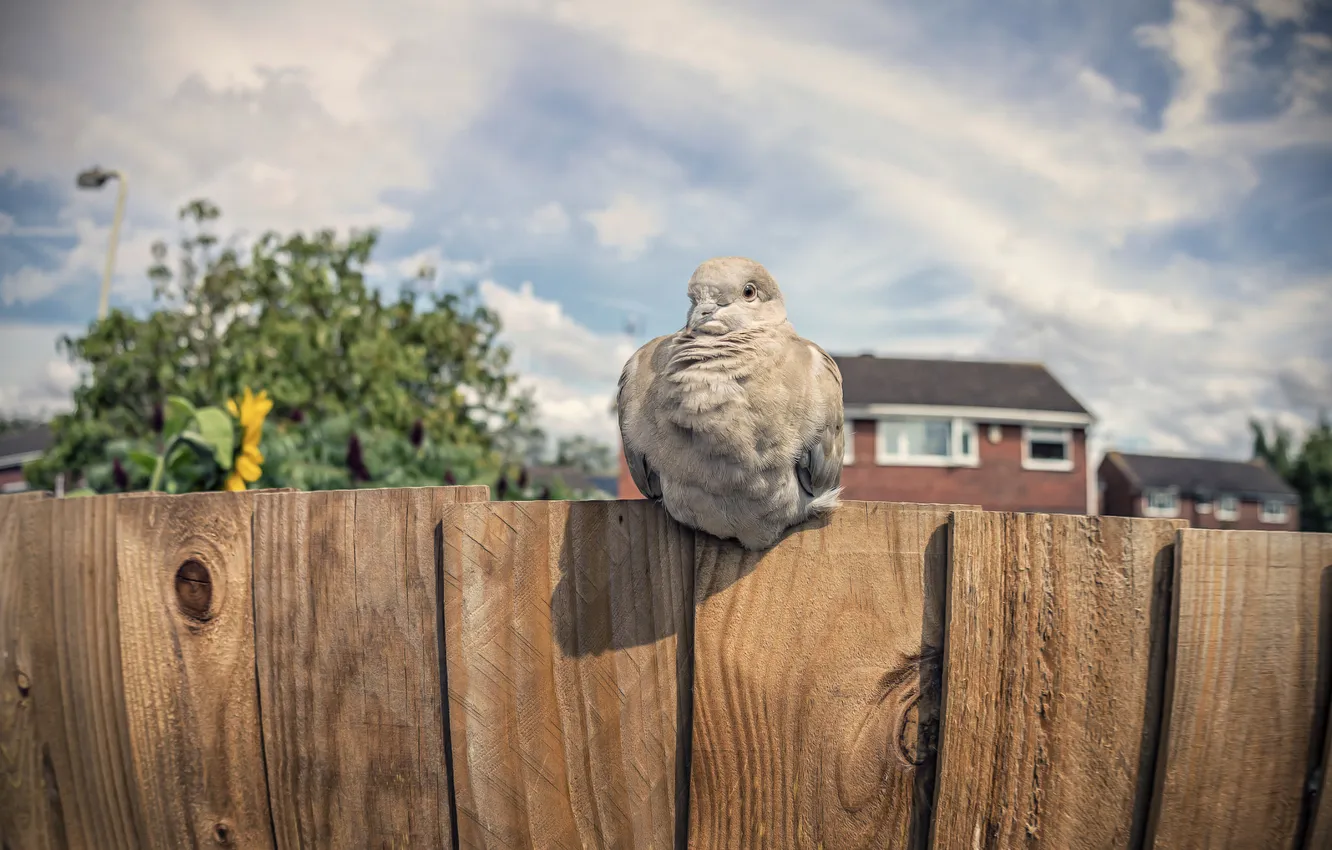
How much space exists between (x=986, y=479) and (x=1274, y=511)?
1949cm

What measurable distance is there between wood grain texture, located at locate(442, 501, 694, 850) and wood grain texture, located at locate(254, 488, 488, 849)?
82mm

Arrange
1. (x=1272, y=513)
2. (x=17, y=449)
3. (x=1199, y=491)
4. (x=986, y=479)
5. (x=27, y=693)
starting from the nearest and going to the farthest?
(x=27, y=693)
(x=986, y=479)
(x=1199, y=491)
(x=17, y=449)
(x=1272, y=513)

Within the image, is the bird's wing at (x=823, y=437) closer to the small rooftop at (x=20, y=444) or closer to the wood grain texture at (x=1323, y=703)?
the wood grain texture at (x=1323, y=703)

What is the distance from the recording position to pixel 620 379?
6.60ft

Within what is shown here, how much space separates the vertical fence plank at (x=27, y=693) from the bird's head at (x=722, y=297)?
5.63 feet

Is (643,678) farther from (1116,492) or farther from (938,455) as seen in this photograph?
(1116,492)

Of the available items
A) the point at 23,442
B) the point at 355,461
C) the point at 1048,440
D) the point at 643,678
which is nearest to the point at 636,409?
the point at 643,678

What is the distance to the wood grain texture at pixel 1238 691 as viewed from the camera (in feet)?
4.81

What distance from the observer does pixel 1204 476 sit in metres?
33.6

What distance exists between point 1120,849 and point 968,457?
23.3 meters

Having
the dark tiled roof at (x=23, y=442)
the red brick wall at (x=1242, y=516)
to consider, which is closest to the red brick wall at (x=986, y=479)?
the red brick wall at (x=1242, y=516)

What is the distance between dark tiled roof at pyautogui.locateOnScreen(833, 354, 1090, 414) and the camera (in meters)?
24.2

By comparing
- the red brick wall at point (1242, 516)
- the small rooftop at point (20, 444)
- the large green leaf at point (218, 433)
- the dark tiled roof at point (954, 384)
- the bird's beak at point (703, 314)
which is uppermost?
the dark tiled roof at point (954, 384)

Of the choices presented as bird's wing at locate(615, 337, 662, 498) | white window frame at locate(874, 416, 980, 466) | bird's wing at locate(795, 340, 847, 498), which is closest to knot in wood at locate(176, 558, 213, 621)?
bird's wing at locate(615, 337, 662, 498)
